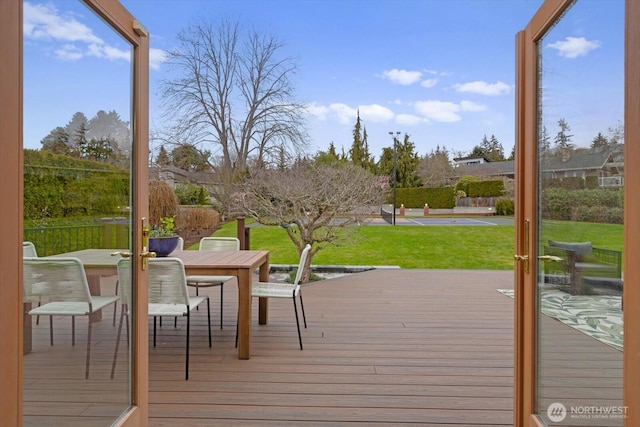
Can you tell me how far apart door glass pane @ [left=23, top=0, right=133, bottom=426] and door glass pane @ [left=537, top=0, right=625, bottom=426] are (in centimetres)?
169

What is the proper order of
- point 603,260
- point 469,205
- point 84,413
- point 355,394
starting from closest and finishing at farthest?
point 603,260 → point 84,413 → point 355,394 → point 469,205

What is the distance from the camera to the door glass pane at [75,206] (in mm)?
1271

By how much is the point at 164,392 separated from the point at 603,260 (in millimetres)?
2281

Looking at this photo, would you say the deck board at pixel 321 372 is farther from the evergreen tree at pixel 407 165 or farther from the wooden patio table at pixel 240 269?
the evergreen tree at pixel 407 165

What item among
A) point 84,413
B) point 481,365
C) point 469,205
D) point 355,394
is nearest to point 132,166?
point 84,413

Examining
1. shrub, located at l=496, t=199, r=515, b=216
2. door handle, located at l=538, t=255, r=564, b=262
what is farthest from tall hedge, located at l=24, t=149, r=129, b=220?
shrub, located at l=496, t=199, r=515, b=216

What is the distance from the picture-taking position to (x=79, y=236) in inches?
61.5

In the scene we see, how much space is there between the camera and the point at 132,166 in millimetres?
1802

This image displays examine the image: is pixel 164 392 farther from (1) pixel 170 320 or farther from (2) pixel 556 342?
(2) pixel 556 342

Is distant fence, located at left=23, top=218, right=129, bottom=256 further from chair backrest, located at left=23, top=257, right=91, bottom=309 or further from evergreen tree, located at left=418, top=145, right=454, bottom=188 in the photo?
evergreen tree, located at left=418, top=145, right=454, bottom=188

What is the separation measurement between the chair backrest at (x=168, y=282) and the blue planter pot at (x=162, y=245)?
619 mm

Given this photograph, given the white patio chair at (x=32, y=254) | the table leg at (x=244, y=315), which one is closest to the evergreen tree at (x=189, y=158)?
the table leg at (x=244, y=315)

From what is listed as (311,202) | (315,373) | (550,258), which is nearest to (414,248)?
(311,202)

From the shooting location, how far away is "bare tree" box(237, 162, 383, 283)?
6.48 metres
